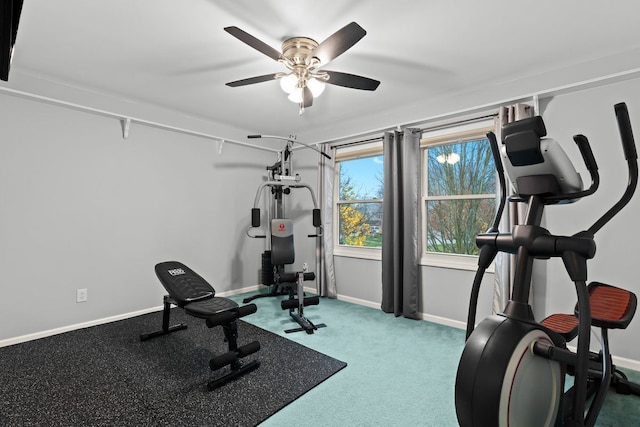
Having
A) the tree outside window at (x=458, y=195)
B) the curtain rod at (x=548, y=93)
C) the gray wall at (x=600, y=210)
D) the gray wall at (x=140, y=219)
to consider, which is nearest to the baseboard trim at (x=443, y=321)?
the gray wall at (x=140, y=219)

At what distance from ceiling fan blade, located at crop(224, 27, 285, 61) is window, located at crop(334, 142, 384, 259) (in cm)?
218

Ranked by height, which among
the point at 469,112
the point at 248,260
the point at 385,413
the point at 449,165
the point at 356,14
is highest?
the point at 356,14

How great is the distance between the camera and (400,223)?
11.4ft

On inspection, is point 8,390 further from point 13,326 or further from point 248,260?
point 248,260

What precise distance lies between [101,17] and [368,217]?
3.20 meters

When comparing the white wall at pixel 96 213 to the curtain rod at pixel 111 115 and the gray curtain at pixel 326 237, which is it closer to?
the curtain rod at pixel 111 115

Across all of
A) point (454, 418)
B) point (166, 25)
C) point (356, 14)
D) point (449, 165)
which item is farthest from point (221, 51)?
point (454, 418)

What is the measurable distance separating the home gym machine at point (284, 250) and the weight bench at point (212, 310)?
0.83 meters

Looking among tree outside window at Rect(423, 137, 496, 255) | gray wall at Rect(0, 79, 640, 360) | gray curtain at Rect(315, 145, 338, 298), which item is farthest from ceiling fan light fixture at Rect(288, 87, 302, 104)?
Answer: gray wall at Rect(0, 79, 640, 360)

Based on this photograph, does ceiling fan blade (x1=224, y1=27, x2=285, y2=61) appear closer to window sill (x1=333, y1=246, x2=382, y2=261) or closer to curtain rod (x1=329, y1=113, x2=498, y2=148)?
curtain rod (x1=329, y1=113, x2=498, y2=148)

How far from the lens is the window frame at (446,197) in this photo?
10.2 ft

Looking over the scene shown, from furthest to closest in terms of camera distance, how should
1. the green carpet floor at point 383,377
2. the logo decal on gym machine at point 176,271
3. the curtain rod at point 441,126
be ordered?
1. the curtain rod at point 441,126
2. the logo decal on gym machine at point 176,271
3. the green carpet floor at point 383,377

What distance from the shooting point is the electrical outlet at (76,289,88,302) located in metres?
3.02

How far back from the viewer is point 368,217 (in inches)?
161
